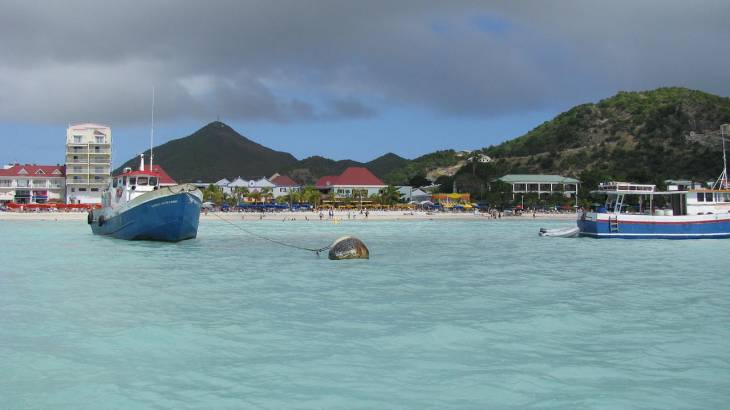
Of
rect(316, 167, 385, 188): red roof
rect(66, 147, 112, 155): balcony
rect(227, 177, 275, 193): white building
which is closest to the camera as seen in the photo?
rect(66, 147, 112, 155): balcony

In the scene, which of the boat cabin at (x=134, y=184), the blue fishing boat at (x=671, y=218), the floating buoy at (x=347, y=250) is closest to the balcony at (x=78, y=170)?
the boat cabin at (x=134, y=184)

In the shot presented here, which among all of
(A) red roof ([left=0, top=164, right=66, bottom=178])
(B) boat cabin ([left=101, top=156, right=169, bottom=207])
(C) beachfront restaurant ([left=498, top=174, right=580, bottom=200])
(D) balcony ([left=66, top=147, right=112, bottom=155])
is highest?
(D) balcony ([left=66, top=147, right=112, bottom=155])

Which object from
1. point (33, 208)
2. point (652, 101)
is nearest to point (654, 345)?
point (33, 208)

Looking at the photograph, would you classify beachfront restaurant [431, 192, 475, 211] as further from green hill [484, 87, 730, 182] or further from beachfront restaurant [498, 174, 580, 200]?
green hill [484, 87, 730, 182]

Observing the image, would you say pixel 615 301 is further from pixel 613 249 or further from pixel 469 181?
pixel 469 181

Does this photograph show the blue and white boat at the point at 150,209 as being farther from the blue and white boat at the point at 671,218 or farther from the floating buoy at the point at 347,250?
the blue and white boat at the point at 671,218

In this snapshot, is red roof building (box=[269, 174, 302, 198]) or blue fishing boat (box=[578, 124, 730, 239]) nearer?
blue fishing boat (box=[578, 124, 730, 239])

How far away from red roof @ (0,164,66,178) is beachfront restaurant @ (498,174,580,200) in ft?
261

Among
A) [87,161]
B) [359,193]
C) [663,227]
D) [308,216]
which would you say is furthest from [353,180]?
[663,227]

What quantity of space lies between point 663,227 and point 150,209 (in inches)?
1267

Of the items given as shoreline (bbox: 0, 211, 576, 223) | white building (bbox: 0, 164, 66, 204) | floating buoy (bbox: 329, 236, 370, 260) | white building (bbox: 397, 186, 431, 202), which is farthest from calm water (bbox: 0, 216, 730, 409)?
white building (bbox: 0, 164, 66, 204)

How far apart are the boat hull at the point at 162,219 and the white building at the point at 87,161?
252 feet

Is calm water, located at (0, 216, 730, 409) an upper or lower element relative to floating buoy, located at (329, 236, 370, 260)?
lower

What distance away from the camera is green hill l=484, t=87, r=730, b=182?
11812 cm
